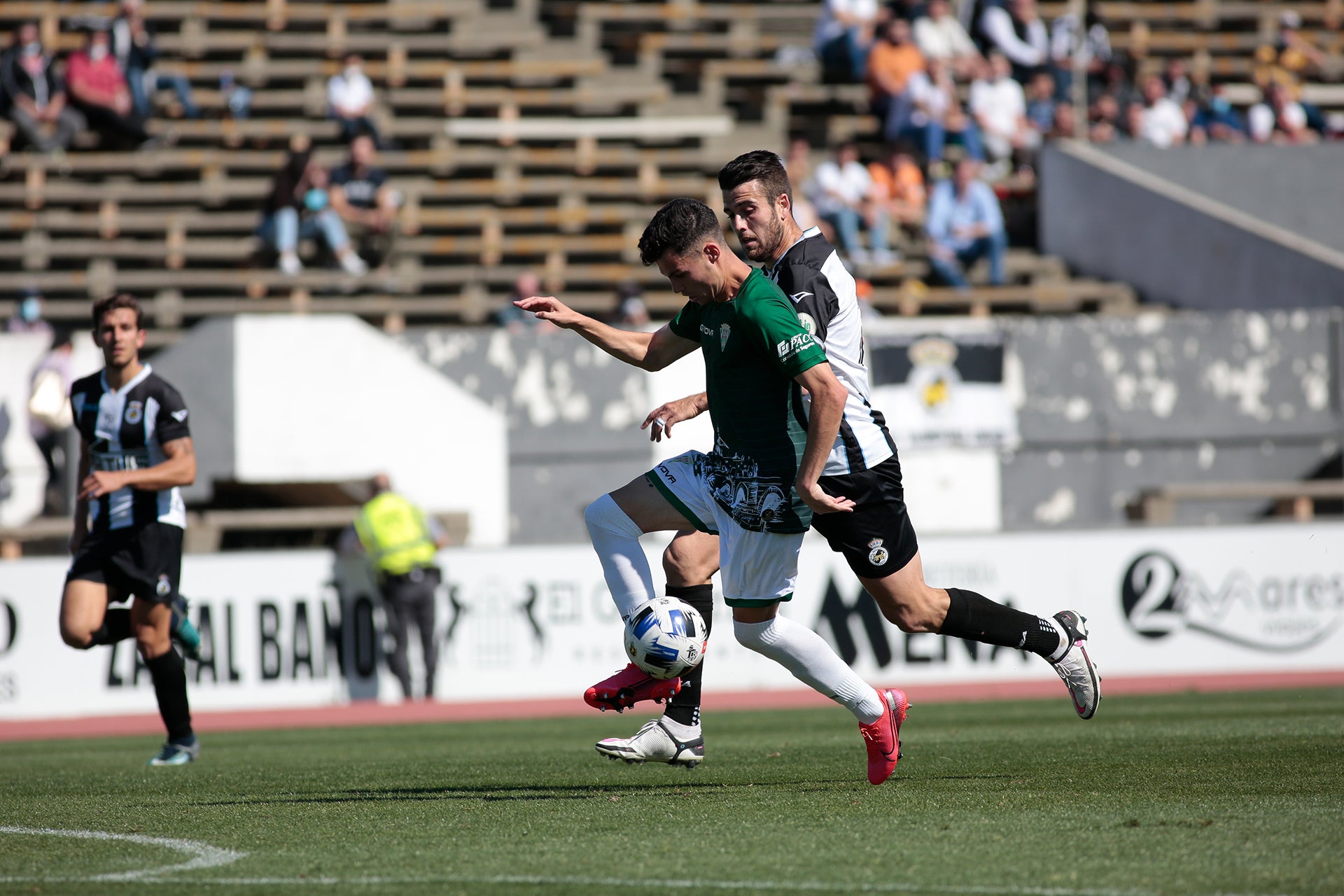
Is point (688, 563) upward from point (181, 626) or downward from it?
upward

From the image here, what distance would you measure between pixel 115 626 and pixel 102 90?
1304cm

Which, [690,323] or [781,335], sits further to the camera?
[690,323]

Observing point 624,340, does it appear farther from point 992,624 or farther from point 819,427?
point 992,624

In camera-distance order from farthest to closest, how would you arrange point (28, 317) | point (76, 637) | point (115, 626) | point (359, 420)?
1. point (28, 317)
2. point (359, 420)
3. point (115, 626)
4. point (76, 637)

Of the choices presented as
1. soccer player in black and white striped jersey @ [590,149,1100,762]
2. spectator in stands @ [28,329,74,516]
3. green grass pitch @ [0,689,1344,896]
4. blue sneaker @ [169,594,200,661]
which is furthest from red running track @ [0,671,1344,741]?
soccer player in black and white striped jersey @ [590,149,1100,762]

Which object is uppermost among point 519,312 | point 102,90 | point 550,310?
point 102,90

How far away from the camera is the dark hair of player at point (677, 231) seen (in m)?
5.53

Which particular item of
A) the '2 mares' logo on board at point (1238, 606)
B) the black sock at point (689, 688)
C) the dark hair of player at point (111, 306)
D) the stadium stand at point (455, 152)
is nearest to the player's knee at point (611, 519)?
the black sock at point (689, 688)

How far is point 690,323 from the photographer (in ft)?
19.6

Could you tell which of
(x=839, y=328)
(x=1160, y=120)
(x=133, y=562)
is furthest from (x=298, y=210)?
(x=839, y=328)

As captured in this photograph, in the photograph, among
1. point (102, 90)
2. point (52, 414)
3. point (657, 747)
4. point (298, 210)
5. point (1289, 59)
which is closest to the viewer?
point (657, 747)

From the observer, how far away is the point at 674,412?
6230 mm

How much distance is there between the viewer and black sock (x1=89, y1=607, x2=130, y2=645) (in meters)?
8.02

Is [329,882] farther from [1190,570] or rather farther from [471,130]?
[471,130]
